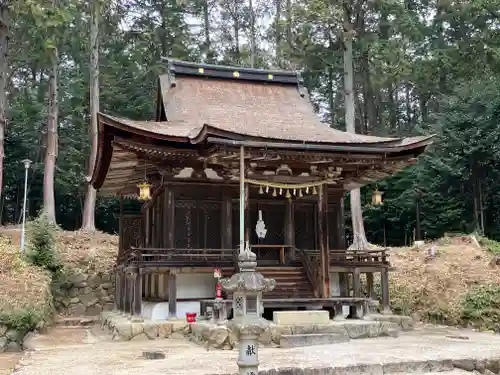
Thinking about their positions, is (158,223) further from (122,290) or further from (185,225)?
(122,290)

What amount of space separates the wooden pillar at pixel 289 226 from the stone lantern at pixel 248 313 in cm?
774

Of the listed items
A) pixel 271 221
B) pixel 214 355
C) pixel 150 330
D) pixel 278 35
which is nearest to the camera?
pixel 214 355

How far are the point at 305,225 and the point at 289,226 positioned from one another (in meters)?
0.72

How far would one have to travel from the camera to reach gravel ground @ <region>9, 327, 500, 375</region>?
776 cm

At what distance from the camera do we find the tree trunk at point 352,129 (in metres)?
21.8

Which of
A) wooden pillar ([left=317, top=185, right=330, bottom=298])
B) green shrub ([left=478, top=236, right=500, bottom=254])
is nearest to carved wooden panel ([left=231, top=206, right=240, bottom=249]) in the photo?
wooden pillar ([left=317, top=185, right=330, bottom=298])

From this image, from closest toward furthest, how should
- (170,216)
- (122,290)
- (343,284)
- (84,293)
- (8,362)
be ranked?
(8,362), (170,216), (343,284), (122,290), (84,293)

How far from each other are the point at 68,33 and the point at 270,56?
14.1 metres

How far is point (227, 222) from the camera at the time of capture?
1417 centimetres

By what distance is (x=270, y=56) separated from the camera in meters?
36.6

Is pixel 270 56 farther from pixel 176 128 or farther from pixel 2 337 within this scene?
pixel 2 337

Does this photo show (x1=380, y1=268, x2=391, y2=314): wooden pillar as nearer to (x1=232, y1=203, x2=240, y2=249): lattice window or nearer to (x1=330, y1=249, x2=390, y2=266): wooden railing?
(x1=330, y1=249, x2=390, y2=266): wooden railing

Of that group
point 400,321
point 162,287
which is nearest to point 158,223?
point 162,287

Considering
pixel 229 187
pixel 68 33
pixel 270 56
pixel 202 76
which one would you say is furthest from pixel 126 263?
pixel 270 56
